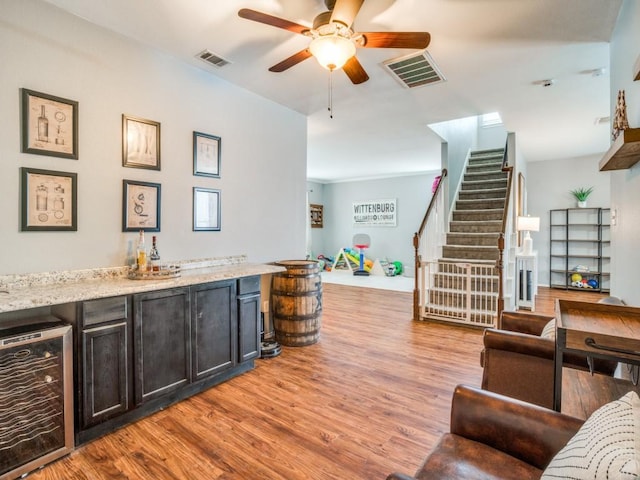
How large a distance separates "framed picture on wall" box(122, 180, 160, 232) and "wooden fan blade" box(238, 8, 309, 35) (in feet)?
5.01

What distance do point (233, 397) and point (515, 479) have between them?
2025mm

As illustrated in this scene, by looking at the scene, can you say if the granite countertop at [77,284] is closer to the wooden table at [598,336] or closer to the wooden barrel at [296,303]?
the wooden barrel at [296,303]

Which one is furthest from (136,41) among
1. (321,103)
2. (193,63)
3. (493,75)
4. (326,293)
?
(326,293)

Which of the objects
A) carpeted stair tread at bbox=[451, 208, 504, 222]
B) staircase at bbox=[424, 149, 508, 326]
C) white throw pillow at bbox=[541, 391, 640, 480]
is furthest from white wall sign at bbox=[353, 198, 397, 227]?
white throw pillow at bbox=[541, 391, 640, 480]

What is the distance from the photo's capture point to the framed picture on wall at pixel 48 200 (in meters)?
2.17

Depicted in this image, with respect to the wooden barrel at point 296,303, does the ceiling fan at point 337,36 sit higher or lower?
higher

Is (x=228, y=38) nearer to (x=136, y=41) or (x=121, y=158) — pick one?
(x=136, y=41)

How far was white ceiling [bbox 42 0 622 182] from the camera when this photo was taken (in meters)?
2.31

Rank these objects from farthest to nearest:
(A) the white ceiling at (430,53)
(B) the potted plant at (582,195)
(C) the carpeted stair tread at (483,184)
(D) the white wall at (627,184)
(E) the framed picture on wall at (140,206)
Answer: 1. (B) the potted plant at (582,195)
2. (C) the carpeted stair tread at (483,184)
3. (E) the framed picture on wall at (140,206)
4. (A) the white ceiling at (430,53)
5. (D) the white wall at (627,184)

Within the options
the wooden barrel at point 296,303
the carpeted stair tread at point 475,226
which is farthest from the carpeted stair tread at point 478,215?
the wooden barrel at point 296,303

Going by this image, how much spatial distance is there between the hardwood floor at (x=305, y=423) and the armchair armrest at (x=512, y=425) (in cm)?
71

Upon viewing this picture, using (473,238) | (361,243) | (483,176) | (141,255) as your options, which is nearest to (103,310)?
(141,255)

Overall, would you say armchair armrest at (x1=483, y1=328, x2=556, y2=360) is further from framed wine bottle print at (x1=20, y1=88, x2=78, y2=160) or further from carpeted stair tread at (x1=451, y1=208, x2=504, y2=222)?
carpeted stair tread at (x1=451, y1=208, x2=504, y2=222)

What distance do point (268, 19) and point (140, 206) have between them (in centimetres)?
172
